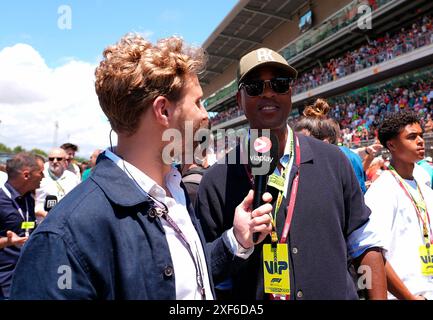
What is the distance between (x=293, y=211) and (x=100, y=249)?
903 mm

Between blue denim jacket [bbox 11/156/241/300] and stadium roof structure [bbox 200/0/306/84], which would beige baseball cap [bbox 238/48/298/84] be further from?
stadium roof structure [bbox 200/0/306/84]

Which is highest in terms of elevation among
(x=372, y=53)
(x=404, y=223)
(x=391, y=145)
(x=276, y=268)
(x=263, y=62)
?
(x=372, y=53)

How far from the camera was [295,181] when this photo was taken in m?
1.73

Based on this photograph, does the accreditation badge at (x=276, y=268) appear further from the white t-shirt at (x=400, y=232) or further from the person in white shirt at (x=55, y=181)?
the person in white shirt at (x=55, y=181)

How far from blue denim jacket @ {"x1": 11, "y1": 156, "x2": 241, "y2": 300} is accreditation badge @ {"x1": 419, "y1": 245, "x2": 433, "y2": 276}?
75.9 inches

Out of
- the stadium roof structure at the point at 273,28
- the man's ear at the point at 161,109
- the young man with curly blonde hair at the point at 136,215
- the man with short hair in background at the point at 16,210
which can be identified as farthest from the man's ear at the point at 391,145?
the stadium roof structure at the point at 273,28

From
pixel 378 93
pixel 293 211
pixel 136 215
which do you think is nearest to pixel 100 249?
pixel 136 215

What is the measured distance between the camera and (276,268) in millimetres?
1608

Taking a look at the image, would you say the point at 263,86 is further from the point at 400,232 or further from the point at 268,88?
the point at 400,232

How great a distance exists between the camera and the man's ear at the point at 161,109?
125 centimetres

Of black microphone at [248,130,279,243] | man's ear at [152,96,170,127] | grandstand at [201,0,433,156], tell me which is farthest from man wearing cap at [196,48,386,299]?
grandstand at [201,0,433,156]

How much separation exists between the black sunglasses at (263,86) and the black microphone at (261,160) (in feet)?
1.13
